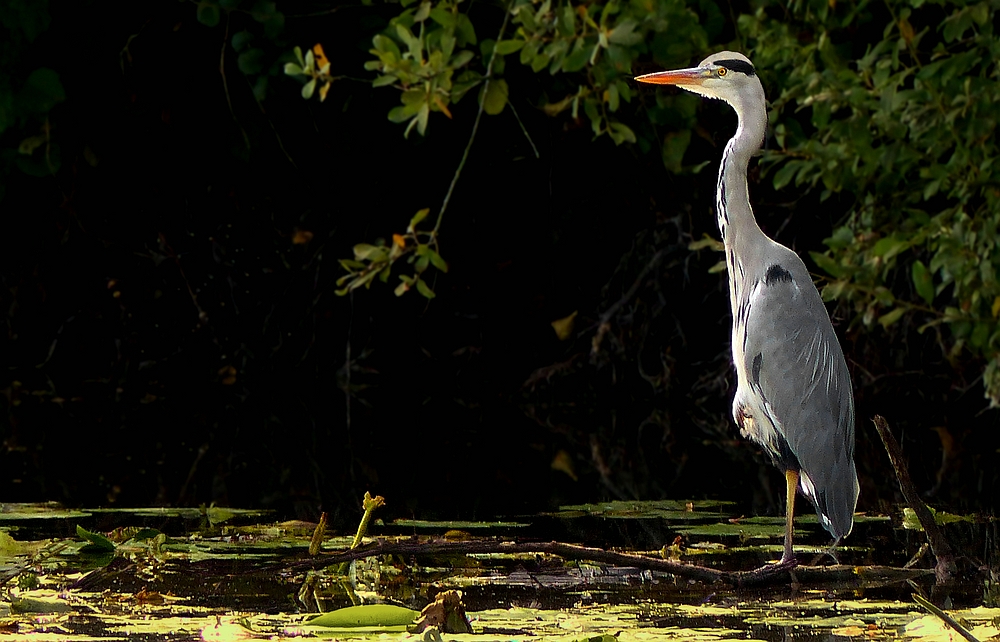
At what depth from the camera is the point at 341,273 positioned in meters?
9.78

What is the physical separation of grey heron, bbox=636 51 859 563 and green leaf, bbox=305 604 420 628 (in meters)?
1.03

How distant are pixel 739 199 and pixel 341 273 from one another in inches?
248

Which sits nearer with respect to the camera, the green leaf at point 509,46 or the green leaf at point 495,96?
the green leaf at point 509,46

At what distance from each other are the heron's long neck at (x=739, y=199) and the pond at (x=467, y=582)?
671 millimetres

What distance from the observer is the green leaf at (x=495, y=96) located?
19.2 feet

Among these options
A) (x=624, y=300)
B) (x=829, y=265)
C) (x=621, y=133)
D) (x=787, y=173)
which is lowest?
(x=624, y=300)

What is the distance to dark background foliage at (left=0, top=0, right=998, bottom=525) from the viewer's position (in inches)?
267

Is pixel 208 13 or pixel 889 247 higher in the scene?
pixel 208 13

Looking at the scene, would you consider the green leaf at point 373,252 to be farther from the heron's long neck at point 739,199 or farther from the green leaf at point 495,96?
the heron's long neck at point 739,199

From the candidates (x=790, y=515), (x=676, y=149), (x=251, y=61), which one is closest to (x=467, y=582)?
(x=790, y=515)

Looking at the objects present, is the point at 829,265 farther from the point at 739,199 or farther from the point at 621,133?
the point at 739,199

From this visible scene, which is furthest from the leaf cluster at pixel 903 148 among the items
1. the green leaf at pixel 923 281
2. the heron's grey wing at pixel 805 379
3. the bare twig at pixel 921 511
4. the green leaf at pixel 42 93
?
the green leaf at pixel 42 93

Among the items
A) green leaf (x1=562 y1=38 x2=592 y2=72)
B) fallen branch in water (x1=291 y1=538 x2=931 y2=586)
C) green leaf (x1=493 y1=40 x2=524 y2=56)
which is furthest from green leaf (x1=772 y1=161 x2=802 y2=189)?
fallen branch in water (x1=291 y1=538 x2=931 y2=586)

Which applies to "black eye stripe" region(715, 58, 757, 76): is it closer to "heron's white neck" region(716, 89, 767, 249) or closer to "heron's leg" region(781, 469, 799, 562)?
"heron's white neck" region(716, 89, 767, 249)
